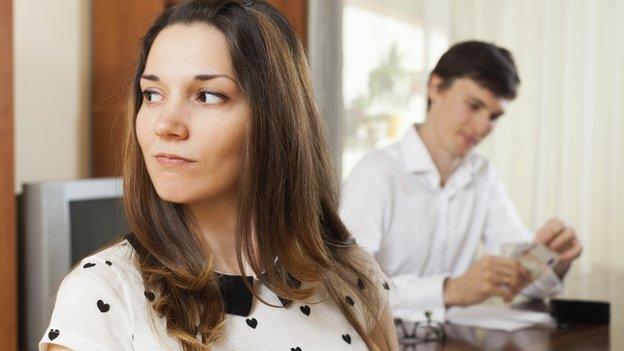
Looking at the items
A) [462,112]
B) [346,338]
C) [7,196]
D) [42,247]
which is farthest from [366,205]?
[346,338]

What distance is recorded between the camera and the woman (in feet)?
3.93

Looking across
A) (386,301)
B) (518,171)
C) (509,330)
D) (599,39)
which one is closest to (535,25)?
(599,39)

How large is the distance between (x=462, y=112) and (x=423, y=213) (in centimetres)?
34

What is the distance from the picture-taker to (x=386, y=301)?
1545mm

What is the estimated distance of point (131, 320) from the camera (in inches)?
46.7

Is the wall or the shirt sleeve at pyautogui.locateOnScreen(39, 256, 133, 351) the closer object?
the shirt sleeve at pyautogui.locateOnScreen(39, 256, 133, 351)

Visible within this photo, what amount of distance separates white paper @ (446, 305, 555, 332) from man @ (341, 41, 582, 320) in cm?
12

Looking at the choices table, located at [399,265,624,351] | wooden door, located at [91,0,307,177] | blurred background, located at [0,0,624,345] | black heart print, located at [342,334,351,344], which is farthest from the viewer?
blurred background, located at [0,0,624,345]

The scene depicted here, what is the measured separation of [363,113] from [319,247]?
2.84 meters

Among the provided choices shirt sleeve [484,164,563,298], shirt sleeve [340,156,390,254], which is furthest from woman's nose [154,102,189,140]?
shirt sleeve [484,164,563,298]

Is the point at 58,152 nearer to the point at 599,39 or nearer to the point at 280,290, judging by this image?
the point at 280,290

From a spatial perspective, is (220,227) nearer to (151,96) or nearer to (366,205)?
(151,96)

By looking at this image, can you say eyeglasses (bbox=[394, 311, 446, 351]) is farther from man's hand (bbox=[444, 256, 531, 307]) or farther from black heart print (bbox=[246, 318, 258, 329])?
black heart print (bbox=[246, 318, 258, 329])

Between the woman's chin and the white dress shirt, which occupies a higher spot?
the woman's chin
